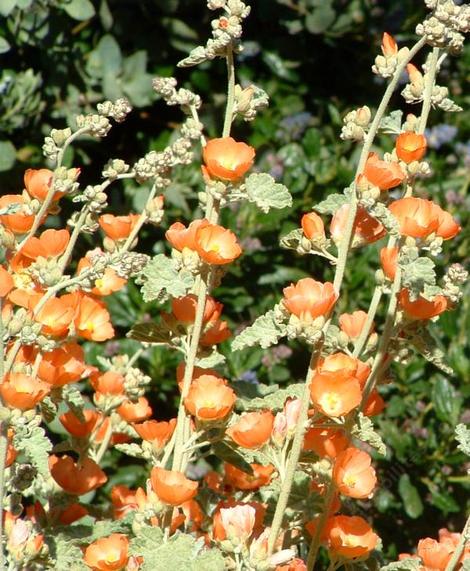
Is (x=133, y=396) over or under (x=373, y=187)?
under

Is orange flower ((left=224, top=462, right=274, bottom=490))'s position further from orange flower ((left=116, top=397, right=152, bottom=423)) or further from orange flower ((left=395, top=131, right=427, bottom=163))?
orange flower ((left=395, top=131, right=427, bottom=163))

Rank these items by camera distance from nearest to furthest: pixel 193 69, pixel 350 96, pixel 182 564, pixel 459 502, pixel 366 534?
pixel 182 564 < pixel 366 534 < pixel 459 502 < pixel 193 69 < pixel 350 96

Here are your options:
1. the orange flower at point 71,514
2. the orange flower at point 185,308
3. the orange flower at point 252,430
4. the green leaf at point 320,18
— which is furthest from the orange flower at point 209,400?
the green leaf at point 320,18

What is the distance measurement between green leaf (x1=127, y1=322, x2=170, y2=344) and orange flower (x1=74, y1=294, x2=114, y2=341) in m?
0.03

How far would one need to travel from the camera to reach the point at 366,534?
1.22 metres

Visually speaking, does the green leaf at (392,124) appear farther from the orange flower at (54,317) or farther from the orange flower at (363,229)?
the orange flower at (54,317)

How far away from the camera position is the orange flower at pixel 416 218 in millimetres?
1176

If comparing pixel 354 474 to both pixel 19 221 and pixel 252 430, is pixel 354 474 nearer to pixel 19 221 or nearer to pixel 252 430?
pixel 252 430

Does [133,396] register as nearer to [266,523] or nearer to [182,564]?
[266,523]

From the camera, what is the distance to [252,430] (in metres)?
1.17

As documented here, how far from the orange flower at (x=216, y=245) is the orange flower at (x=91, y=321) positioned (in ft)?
0.66

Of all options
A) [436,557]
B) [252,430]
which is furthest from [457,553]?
[252,430]

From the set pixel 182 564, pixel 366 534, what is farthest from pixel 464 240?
pixel 182 564

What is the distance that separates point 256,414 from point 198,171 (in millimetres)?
1376
